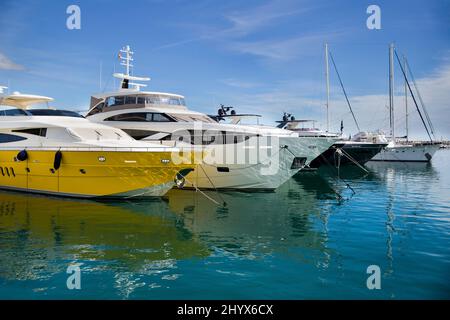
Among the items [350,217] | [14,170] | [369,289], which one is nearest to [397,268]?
[369,289]

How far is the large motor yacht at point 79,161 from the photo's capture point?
43.6 ft

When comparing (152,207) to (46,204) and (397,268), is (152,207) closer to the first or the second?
(46,204)

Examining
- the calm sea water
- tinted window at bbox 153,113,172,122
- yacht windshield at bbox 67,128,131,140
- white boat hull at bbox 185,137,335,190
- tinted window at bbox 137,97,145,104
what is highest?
tinted window at bbox 137,97,145,104

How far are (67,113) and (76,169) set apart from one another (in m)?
4.99

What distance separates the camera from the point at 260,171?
17.0m

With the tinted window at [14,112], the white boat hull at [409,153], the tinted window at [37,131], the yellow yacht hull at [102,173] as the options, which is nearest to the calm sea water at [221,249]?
the yellow yacht hull at [102,173]

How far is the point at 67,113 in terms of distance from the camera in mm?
17375

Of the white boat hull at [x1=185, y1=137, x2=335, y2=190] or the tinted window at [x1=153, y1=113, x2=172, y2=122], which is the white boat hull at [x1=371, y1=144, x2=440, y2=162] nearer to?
the white boat hull at [x1=185, y1=137, x2=335, y2=190]

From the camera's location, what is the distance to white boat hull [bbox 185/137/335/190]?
1675cm

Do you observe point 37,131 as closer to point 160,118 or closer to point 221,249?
point 160,118

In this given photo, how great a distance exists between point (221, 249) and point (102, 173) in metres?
7.11

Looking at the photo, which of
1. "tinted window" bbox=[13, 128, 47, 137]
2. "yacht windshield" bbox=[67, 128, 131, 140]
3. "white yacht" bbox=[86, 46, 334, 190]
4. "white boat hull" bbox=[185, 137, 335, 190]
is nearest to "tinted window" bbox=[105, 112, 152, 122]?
"white yacht" bbox=[86, 46, 334, 190]

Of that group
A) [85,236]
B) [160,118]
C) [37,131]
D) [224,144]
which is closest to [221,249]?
[85,236]

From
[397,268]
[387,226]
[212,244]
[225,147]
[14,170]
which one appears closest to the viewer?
[397,268]
